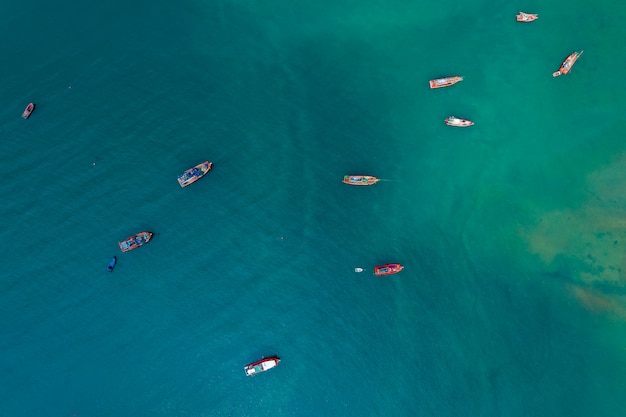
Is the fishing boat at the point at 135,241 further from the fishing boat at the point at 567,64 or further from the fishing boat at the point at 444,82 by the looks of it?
the fishing boat at the point at 567,64

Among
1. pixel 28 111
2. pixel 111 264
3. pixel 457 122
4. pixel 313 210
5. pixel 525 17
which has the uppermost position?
pixel 28 111

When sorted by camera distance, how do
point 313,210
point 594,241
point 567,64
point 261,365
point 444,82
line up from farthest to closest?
point 567,64 < point 444,82 < point 313,210 < point 594,241 < point 261,365

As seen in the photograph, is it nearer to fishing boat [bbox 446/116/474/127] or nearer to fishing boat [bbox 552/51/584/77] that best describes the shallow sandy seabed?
fishing boat [bbox 552/51/584/77]

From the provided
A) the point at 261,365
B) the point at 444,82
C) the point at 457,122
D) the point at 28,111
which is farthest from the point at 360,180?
the point at 28,111

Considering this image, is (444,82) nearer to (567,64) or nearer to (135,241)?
(567,64)

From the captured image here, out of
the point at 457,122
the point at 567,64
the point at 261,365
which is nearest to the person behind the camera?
the point at 261,365

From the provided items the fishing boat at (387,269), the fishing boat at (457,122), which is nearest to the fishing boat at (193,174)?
the fishing boat at (387,269)
